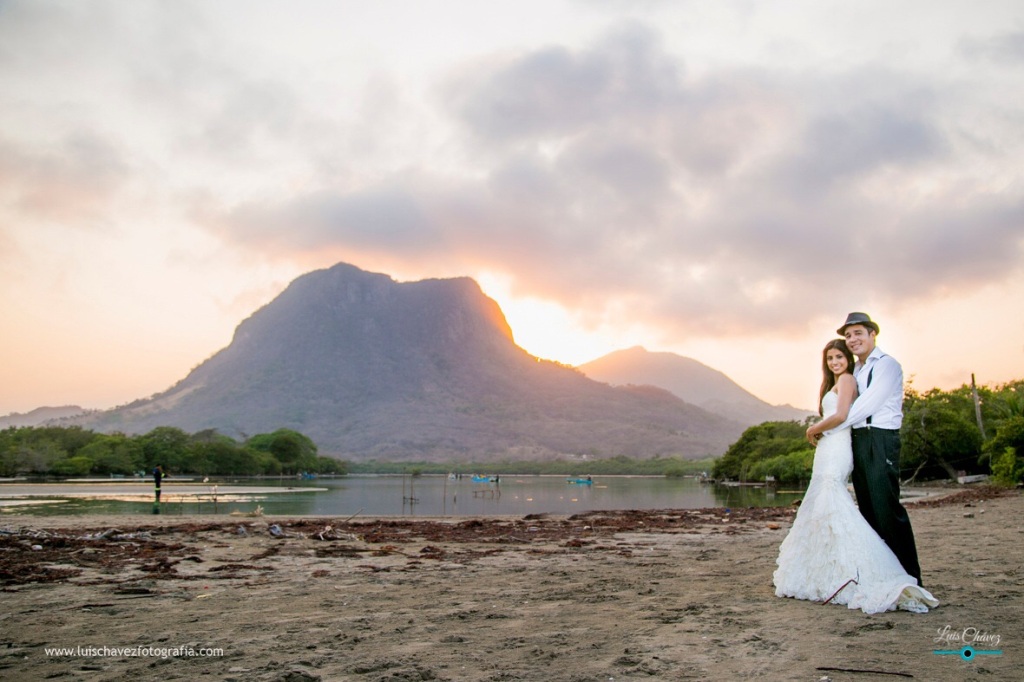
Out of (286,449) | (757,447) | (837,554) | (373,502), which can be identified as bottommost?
(373,502)

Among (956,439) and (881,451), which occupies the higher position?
(881,451)

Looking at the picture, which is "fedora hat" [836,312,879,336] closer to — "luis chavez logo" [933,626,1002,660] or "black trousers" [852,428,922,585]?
"black trousers" [852,428,922,585]

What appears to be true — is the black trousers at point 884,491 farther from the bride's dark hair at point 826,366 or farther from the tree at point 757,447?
→ the tree at point 757,447

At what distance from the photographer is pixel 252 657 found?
529 centimetres

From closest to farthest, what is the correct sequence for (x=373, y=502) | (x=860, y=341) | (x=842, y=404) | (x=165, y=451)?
(x=842, y=404), (x=860, y=341), (x=373, y=502), (x=165, y=451)

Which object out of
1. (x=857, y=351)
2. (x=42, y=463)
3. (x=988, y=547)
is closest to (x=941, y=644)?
(x=857, y=351)

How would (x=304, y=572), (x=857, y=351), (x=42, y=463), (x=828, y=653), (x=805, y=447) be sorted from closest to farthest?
(x=828, y=653), (x=857, y=351), (x=304, y=572), (x=805, y=447), (x=42, y=463)

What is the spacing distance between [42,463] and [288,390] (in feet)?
393

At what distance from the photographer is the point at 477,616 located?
6727 mm

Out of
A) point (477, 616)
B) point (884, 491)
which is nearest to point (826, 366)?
point (884, 491)

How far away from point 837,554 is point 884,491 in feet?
2.32

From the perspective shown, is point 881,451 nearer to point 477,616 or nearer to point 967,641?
point 967,641

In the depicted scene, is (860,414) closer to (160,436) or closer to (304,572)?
(304,572)

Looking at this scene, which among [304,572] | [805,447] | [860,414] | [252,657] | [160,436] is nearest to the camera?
[252,657]
